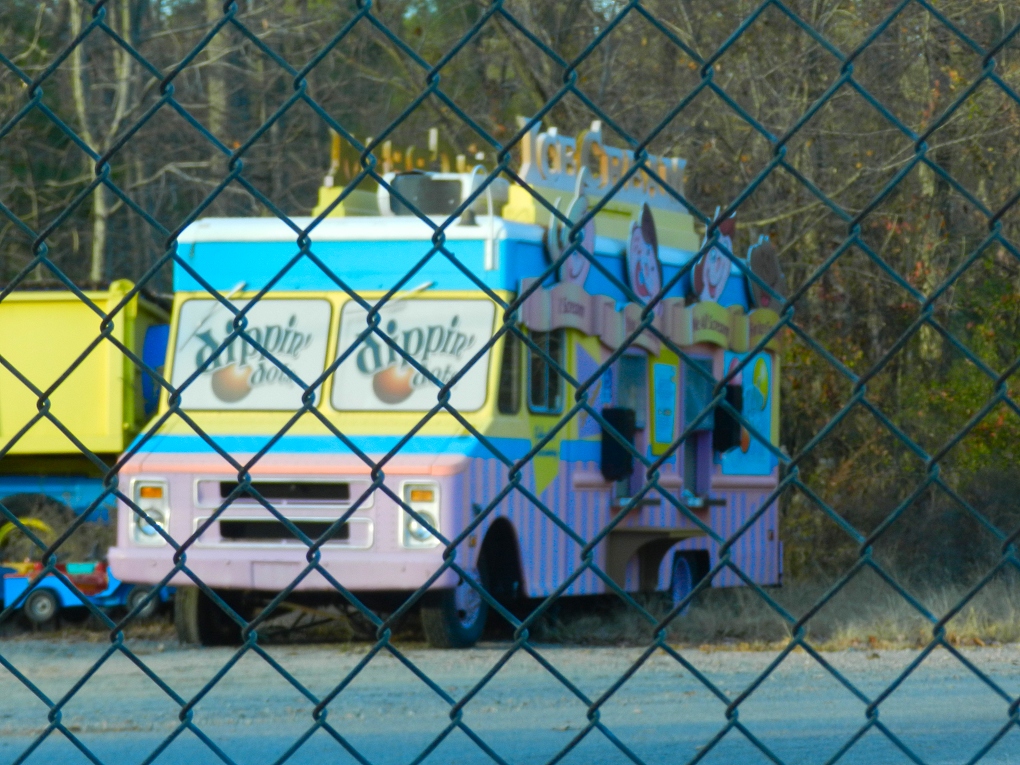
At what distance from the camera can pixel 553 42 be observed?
53.0ft

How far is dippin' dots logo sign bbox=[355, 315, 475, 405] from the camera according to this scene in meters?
9.45

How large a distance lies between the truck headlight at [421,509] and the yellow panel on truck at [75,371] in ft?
10.5

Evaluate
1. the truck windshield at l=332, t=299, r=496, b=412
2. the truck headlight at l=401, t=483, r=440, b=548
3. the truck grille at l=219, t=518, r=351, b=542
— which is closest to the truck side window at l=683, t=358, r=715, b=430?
the truck windshield at l=332, t=299, r=496, b=412

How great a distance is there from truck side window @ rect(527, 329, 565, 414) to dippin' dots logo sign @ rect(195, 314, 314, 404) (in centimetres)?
147

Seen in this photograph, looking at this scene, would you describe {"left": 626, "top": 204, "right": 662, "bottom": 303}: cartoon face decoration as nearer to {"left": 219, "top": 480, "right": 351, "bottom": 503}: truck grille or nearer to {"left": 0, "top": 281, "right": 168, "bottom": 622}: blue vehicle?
{"left": 219, "top": 480, "right": 351, "bottom": 503}: truck grille

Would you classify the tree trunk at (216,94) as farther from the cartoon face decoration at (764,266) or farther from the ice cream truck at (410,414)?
the ice cream truck at (410,414)

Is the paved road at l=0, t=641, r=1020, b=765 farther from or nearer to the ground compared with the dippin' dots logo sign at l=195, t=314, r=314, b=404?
nearer to the ground

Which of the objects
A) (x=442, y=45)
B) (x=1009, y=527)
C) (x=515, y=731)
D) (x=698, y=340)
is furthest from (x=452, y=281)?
(x=442, y=45)

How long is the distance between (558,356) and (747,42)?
271 inches

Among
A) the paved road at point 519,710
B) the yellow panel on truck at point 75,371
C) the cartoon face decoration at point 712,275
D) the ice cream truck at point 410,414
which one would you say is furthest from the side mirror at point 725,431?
the yellow panel on truck at point 75,371

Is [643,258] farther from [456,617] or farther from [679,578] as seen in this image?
[456,617]

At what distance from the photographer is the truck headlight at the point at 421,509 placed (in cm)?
906

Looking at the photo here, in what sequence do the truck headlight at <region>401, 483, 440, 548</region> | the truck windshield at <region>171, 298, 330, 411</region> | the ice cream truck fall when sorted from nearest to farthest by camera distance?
the truck headlight at <region>401, 483, 440, 548</region>, the ice cream truck, the truck windshield at <region>171, 298, 330, 411</region>

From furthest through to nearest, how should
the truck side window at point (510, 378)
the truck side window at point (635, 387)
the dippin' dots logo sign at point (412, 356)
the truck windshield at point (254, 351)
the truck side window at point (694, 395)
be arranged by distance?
1. the truck side window at point (694, 395)
2. the truck side window at point (635, 387)
3. the truck windshield at point (254, 351)
4. the truck side window at point (510, 378)
5. the dippin' dots logo sign at point (412, 356)
